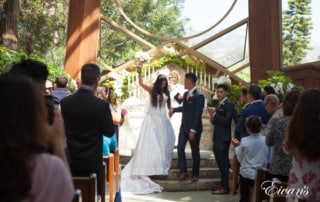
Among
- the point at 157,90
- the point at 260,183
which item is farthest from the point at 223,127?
the point at 260,183

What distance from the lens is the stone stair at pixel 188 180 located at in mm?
7070

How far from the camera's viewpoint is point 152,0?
54.4ft

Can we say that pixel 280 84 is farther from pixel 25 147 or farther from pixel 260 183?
pixel 25 147

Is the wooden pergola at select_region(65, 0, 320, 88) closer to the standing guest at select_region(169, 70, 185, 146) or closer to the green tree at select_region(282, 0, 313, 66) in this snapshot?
the green tree at select_region(282, 0, 313, 66)

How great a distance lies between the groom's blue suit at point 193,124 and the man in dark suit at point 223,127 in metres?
0.27

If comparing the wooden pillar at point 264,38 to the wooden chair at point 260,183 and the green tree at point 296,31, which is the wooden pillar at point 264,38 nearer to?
the green tree at point 296,31

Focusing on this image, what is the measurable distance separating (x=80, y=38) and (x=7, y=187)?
9525 millimetres

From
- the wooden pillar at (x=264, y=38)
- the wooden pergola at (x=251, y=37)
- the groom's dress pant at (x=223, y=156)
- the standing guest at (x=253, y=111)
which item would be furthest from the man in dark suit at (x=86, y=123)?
the wooden pillar at (x=264, y=38)

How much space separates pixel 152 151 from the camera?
7250mm

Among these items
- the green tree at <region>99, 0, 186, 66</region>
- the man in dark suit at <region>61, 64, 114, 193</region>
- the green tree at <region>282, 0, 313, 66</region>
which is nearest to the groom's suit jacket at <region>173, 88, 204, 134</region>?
the man in dark suit at <region>61, 64, 114, 193</region>

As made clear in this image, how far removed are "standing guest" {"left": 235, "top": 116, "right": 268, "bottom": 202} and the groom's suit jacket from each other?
1862mm

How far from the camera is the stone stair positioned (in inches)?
278

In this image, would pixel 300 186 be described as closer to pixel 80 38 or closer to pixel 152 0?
pixel 80 38

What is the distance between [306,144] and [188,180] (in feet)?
14.8
